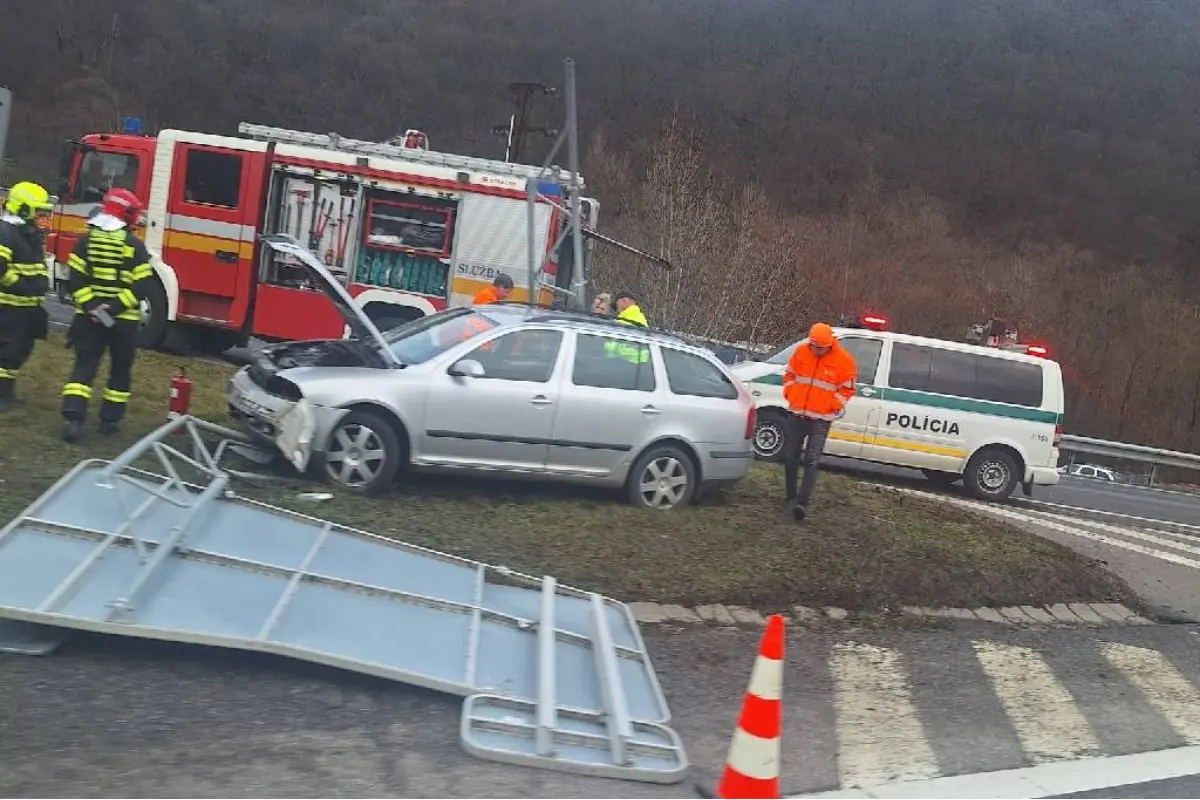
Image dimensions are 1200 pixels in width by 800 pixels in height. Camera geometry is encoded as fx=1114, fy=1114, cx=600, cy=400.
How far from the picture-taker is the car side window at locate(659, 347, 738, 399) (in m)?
9.18

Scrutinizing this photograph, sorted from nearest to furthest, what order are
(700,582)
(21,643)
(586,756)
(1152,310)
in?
(586,756) → (21,643) → (700,582) → (1152,310)

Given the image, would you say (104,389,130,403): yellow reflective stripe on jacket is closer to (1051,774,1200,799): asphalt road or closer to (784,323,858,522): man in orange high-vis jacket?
(784,323,858,522): man in orange high-vis jacket

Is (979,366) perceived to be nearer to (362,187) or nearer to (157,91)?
(362,187)

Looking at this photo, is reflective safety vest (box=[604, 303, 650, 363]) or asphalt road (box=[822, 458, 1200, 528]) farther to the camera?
asphalt road (box=[822, 458, 1200, 528])

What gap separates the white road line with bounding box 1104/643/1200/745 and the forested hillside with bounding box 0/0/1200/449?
29939 millimetres

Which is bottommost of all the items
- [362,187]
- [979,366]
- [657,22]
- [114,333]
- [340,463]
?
[340,463]

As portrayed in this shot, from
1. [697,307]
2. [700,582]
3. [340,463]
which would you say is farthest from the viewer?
[697,307]

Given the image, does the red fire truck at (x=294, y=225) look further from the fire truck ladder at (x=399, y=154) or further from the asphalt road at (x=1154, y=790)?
the asphalt road at (x=1154, y=790)

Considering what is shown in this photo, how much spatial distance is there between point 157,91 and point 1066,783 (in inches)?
2491

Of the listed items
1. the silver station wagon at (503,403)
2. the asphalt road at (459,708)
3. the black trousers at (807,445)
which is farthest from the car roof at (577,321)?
the asphalt road at (459,708)

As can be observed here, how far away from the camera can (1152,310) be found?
43188 millimetres

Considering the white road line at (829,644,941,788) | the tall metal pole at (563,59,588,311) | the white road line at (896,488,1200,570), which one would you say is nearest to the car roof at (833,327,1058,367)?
the white road line at (896,488,1200,570)

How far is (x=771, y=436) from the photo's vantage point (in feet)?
44.6

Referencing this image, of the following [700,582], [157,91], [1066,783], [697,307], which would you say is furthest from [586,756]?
[157,91]
